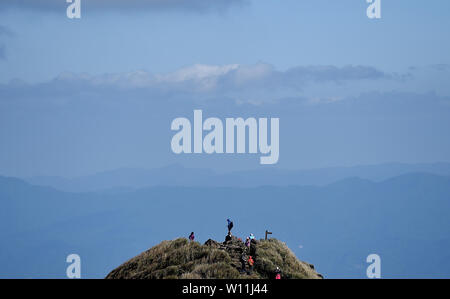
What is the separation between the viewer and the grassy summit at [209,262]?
3772 cm

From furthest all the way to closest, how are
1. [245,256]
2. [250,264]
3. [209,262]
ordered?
[245,256]
[209,262]
[250,264]

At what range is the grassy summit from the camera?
124ft

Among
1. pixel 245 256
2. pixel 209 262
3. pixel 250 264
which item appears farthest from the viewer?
pixel 245 256

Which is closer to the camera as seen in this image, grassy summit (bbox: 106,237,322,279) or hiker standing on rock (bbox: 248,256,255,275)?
grassy summit (bbox: 106,237,322,279)

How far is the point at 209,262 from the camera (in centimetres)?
3906

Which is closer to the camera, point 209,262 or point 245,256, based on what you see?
point 209,262

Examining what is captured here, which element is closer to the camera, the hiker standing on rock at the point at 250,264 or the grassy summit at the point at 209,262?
the grassy summit at the point at 209,262

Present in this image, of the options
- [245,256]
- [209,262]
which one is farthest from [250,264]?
[209,262]

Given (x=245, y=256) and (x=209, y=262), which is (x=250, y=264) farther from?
(x=209, y=262)

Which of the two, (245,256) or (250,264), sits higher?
(245,256)
